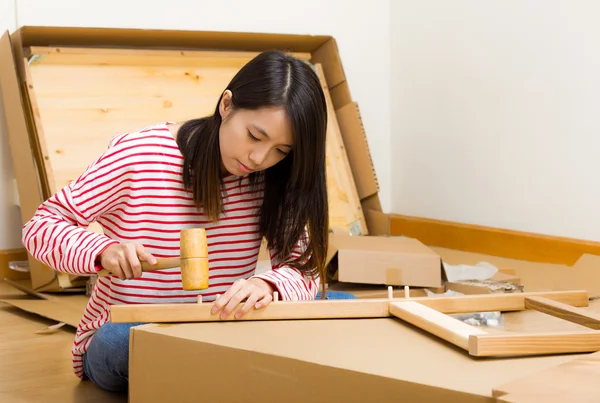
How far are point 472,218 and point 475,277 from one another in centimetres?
58

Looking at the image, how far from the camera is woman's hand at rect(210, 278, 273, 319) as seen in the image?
1.02 meters

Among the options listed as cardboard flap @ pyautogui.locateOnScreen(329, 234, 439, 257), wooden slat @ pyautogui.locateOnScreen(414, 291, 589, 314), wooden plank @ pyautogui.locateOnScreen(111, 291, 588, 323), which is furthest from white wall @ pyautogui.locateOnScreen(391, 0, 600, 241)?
wooden plank @ pyautogui.locateOnScreen(111, 291, 588, 323)

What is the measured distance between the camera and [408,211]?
8.95 feet

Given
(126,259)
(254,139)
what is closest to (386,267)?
(254,139)

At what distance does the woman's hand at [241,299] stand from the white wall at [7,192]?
1.35m

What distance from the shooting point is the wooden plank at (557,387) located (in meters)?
0.67

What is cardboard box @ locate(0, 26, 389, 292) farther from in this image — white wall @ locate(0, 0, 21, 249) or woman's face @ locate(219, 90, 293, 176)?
woman's face @ locate(219, 90, 293, 176)

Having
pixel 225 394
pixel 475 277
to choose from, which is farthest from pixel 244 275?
pixel 475 277

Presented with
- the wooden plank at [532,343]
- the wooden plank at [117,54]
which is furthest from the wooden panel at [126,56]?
the wooden plank at [532,343]

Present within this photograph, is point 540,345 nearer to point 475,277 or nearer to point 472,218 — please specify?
point 475,277

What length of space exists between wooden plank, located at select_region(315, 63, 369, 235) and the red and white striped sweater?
111 centimetres

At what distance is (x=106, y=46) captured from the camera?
7.49ft

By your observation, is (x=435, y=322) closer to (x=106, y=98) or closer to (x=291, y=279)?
(x=291, y=279)

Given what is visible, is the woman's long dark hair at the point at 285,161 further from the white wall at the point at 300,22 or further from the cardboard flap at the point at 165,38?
the white wall at the point at 300,22
